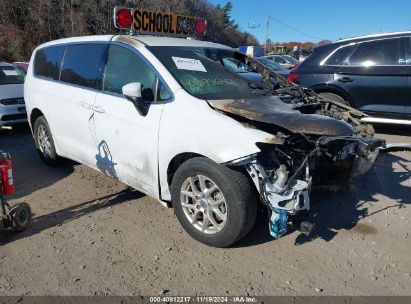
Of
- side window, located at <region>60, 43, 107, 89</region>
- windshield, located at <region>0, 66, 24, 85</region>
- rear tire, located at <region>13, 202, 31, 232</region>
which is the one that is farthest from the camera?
windshield, located at <region>0, 66, 24, 85</region>

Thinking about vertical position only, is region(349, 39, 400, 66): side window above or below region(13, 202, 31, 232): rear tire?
above

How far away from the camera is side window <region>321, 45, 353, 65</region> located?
22.6ft

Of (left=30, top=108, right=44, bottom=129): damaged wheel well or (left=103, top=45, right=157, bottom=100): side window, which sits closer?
(left=103, top=45, right=157, bottom=100): side window

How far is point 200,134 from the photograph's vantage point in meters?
3.09

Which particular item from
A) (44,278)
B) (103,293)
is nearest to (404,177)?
(103,293)

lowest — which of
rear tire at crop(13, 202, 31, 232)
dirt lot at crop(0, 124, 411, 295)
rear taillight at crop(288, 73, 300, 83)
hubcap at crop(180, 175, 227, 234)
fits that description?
dirt lot at crop(0, 124, 411, 295)

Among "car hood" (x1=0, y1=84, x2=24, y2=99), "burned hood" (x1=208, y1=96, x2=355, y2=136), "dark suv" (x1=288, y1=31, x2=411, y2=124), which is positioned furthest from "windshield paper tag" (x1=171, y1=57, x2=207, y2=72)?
"car hood" (x1=0, y1=84, x2=24, y2=99)

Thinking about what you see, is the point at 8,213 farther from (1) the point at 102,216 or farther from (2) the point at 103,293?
(2) the point at 103,293

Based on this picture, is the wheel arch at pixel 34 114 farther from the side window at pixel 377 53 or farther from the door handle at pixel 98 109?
the side window at pixel 377 53

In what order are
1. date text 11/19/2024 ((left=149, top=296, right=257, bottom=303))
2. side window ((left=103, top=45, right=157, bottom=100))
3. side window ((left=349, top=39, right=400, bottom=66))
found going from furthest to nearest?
side window ((left=349, top=39, right=400, bottom=66)) < side window ((left=103, top=45, right=157, bottom=100)) < date text 11/19/2024 ((left=149, top=296, right=257, bottom=303))

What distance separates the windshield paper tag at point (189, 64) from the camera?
11.9ft

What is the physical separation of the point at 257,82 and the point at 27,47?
26502mm

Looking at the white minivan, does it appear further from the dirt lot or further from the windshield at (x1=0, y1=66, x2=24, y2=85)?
the windshield at (x1=0, y1=66, x2=24, y2=85)

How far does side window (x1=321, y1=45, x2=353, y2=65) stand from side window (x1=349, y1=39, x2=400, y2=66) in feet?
0.42
